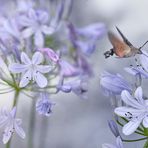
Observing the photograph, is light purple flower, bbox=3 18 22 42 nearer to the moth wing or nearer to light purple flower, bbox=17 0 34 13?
light purple flower, bbox=17 0 34 13

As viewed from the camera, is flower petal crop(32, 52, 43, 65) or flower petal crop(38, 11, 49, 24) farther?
flower petal crop(38, 11, 49, 24)

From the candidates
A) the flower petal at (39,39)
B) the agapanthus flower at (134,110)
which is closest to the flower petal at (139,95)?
the agapanthus flower at (134,110)

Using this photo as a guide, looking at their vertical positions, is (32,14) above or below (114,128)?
above

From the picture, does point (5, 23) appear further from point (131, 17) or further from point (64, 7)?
point (131, 17)

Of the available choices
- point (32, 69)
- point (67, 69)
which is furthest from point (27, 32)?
point (32, 69)

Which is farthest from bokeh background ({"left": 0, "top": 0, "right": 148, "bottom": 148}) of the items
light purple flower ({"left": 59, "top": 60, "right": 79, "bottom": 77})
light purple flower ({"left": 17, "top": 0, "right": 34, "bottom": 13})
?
light purple flower ({"left": 59, "top": 60, "right": 79, "bottom": 77})

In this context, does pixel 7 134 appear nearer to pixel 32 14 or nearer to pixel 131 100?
pixel 131 100
